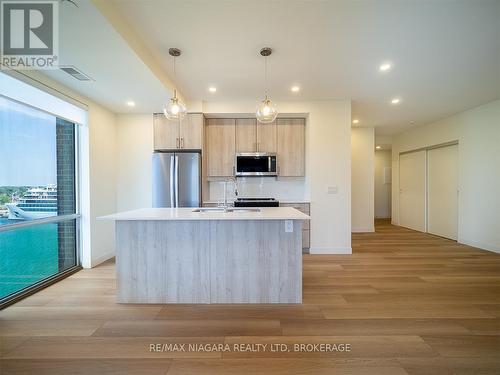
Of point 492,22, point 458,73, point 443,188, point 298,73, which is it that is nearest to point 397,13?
point 492,22

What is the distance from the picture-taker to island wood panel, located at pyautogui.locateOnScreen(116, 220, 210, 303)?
8.30 feet

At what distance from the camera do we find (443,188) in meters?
5.61

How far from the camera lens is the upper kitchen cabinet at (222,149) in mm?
4633

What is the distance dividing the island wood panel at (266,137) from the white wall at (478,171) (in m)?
4.05

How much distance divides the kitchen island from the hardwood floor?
0.48 feet

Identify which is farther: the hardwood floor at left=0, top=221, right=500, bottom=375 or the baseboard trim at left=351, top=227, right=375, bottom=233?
the baseboard trim at left=351, top=227, right=375, bottom=233

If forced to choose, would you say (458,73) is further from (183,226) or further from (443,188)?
(183,226)

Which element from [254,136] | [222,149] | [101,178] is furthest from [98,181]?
[254,136]

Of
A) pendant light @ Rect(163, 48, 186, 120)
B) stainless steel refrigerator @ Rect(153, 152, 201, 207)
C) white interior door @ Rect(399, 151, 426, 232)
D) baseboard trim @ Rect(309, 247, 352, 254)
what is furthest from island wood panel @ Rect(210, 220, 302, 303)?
white interior door @ Rect(399, 151, 426, 232)

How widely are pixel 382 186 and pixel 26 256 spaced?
938cm

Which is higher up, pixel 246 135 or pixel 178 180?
pixel 246 135

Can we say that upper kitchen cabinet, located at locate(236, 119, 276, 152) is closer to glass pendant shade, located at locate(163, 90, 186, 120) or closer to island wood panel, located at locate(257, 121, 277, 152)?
island wood panel, located at locate(257, 121, 277, 152)

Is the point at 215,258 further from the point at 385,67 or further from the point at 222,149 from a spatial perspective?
the point at 385,67

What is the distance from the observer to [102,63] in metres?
2.65
